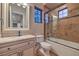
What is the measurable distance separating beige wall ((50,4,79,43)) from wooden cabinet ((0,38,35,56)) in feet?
1.37

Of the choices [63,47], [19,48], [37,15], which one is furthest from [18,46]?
[63,47]

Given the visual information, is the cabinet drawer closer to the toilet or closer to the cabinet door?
the cabinet door

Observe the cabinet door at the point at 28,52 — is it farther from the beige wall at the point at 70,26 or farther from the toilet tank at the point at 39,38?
the beige wall at the point at 70,26

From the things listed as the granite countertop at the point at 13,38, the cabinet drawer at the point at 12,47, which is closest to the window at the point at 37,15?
the granite countertop at the point at 13,38

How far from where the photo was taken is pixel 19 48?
165 centimetres

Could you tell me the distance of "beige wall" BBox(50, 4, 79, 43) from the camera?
1.63 meters

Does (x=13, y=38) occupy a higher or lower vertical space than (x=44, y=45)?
higher

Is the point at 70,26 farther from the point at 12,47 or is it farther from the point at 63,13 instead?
the point at 12,47

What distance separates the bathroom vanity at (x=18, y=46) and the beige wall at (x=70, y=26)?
0.41 m

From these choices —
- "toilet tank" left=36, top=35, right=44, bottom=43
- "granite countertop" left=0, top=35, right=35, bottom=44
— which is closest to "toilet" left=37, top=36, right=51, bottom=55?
"toilet tank" left=36, top=35, right=44, bottom=43

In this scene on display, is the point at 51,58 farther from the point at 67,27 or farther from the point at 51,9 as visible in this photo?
the point at 51,9

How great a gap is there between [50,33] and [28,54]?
427mm

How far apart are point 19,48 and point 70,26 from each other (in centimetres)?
75

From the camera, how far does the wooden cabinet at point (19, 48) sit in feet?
4.99
